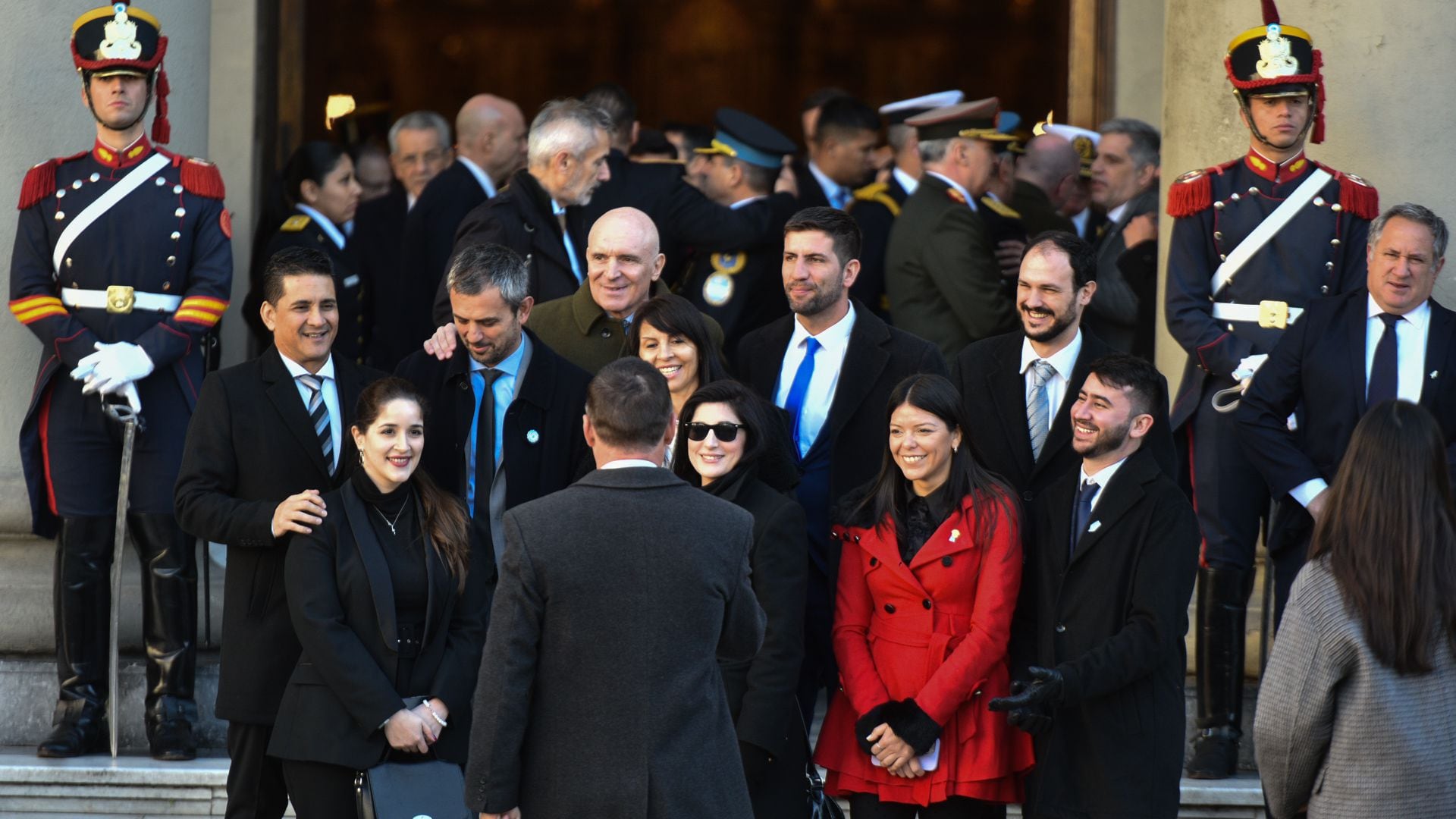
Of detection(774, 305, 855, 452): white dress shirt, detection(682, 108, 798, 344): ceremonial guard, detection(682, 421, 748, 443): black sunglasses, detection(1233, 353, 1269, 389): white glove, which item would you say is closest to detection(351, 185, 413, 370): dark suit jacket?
detection(682, 108, 798, 344): ceremonial guard

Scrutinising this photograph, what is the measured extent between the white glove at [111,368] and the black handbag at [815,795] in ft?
8.37

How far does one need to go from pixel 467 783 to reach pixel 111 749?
2.73m

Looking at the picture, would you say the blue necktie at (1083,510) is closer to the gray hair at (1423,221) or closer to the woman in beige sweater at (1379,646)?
the woman in beige sweater at (1379,646)

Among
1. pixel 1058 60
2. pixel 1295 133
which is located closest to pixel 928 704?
pixel 1295 133

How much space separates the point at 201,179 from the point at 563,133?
1.23 m

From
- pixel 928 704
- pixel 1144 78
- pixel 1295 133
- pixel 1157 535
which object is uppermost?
pixel 1144 78

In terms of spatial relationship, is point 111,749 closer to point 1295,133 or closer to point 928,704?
point 928,704

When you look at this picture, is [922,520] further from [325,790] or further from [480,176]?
[480,176]

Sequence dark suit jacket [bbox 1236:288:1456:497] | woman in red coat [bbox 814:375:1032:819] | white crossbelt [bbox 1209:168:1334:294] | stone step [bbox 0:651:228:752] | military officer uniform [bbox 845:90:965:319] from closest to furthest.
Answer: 1. woman in red coat [bbox 814:375:1032:819]
2. dark suit jacket [bbox 1236:288:1456:497]
3. white crossbelt [bbox 1209:168:1334:294]
4. stone step [bbox 0:651:228:752]
5. military officer uniform [bbox 845:90:965:319]

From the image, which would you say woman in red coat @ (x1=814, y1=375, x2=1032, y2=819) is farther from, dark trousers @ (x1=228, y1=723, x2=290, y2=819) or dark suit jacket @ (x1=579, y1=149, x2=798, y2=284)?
dark suit jacket @ (x1=579, y1=149, x2=798, y2=284)

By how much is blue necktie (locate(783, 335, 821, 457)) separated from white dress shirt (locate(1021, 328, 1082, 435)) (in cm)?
64

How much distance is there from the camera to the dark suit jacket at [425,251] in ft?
26.9

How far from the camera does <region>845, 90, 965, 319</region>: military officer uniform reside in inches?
309

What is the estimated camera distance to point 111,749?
6.67m
